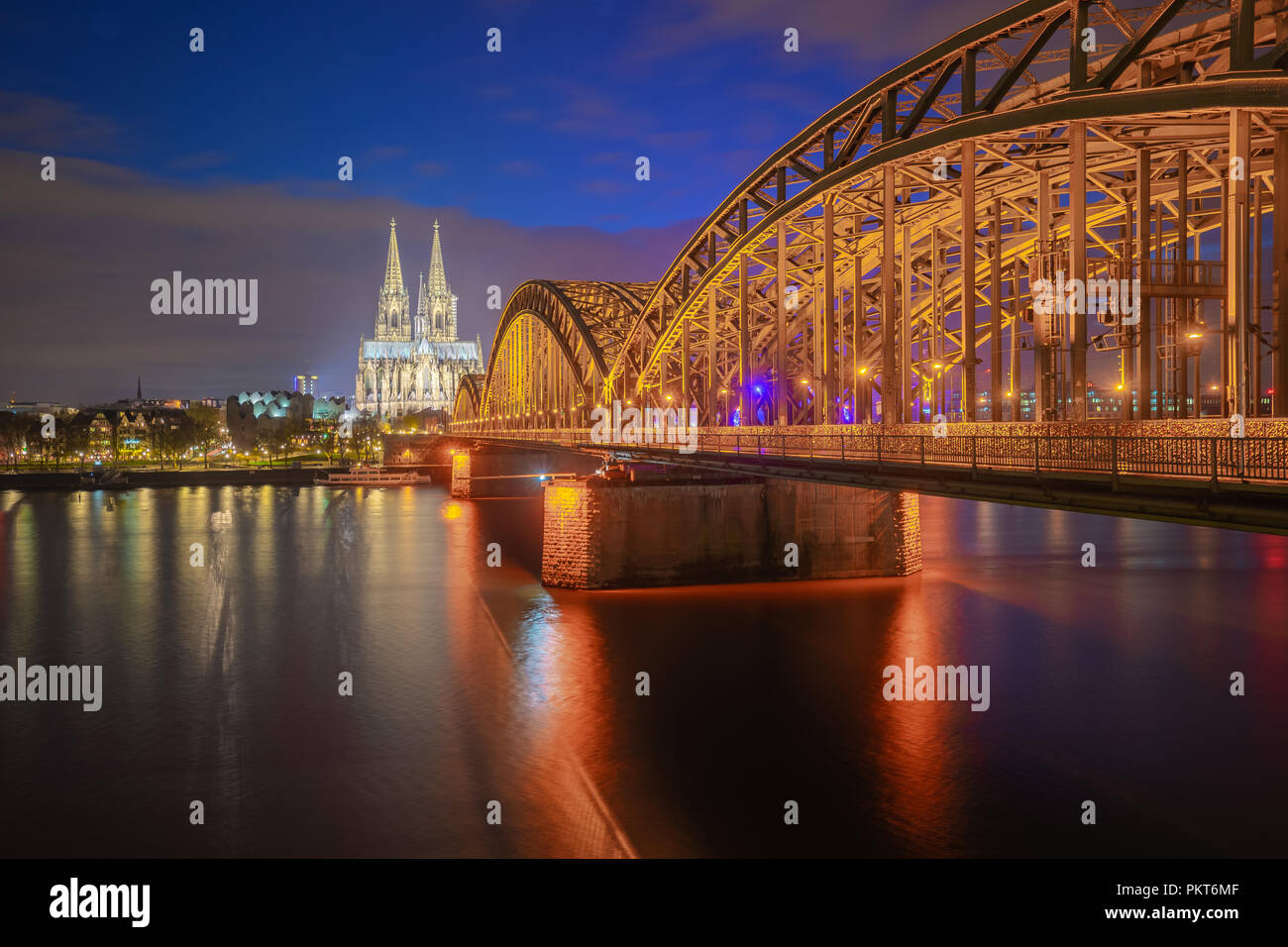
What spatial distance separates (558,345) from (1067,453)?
206 ft

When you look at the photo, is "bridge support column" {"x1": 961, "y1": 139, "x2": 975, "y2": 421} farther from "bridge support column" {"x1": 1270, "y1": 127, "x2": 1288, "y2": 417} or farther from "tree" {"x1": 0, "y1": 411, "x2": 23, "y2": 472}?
"tree" {"x1": 0, "y1": 411, "x2": 23, "y2": 472}

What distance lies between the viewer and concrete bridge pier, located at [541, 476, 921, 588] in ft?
120

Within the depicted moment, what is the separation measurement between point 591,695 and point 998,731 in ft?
31.4

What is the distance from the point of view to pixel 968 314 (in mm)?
25203

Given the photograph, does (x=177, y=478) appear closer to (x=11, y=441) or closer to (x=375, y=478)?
(x=375, y=478)

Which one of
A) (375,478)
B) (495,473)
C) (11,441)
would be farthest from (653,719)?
(11,441)

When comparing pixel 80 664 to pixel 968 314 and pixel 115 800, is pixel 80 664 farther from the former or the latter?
pixel 968 314

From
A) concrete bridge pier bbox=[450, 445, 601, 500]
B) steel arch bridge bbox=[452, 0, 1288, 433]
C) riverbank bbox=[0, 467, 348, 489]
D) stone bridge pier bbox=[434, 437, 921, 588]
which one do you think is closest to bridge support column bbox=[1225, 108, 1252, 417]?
steel arch bridge bbox=[452, 0, 1288, 433]

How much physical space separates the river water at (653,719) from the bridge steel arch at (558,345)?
29.7m

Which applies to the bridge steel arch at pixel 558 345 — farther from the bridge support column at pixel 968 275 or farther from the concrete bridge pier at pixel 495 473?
the bridge support column at pixel 968 275

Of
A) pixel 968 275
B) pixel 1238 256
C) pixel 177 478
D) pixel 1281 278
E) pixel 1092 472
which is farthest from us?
pixel 177 478

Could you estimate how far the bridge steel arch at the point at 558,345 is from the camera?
237 feet

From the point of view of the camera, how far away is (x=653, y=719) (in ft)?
78.1
